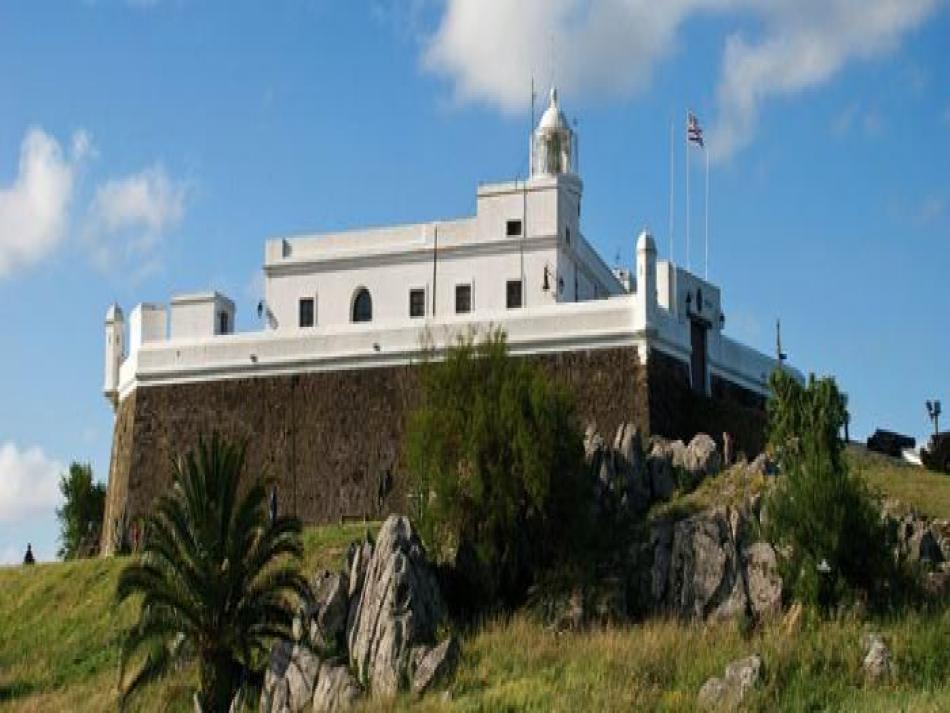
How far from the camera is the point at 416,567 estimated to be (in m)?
38.7

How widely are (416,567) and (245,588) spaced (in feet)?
11.7

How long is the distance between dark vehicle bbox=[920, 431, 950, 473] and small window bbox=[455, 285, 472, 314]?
14.0m

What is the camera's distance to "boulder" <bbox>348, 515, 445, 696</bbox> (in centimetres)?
3681

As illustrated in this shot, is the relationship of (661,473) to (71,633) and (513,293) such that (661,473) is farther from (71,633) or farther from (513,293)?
(71,633)

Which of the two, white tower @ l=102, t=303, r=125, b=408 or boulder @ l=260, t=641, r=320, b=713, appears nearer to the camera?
boulder @ l=260, t=641, r=320, b=713

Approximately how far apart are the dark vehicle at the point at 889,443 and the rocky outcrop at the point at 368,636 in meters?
21.7

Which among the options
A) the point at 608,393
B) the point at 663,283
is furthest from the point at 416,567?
the point at 663,283

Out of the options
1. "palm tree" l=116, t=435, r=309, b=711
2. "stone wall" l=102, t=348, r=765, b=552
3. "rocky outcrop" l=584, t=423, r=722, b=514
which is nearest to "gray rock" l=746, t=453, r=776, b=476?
"rocky outcrop" l=584, t=423, r=722, b=514

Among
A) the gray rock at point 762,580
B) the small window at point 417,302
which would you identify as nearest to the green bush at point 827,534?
the gray rock at point 762,580

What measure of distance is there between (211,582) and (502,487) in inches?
269

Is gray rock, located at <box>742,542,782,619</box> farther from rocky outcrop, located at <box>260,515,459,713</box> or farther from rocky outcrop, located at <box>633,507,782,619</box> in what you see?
rocky outcrop, located at <box>260,515,459,713</box>

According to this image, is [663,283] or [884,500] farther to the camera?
[663,283]

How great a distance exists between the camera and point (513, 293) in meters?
55.2

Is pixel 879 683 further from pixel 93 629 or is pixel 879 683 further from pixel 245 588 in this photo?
pixel 93 629
